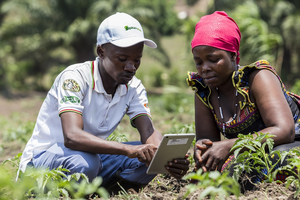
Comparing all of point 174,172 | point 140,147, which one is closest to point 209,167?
point 174,172

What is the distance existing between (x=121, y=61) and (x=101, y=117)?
421 millimetres

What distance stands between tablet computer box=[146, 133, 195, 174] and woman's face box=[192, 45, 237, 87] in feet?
1.39

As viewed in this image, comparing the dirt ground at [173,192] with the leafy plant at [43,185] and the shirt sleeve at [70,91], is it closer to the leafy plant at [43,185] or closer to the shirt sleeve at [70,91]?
the leafy plant at [43,185]

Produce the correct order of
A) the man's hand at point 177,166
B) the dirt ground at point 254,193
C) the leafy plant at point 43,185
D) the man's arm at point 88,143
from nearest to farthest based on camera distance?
the leafy plant at point 43,185 < the dirt ground at point 254,193 < the man's arm at point 88,143 < the man's hand at point 177,166

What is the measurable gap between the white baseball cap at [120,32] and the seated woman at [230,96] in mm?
399

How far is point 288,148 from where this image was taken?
2221 mm

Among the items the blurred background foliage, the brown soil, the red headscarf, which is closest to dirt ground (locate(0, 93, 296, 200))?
the brown soil

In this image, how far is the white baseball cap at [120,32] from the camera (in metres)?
2.48

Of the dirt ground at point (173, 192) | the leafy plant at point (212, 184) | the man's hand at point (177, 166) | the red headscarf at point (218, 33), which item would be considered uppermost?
the red headscarf at point (218, 33)

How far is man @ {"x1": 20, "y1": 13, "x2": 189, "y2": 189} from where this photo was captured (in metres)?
2.32

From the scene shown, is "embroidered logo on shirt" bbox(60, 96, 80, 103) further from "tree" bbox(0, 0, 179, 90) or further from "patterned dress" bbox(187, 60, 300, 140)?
"tree" bbox(0, 0, 179, 90)

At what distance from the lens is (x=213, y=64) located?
2367 millimetres

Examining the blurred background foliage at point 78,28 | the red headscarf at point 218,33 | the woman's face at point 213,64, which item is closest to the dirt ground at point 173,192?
the woman's face at point 213,64

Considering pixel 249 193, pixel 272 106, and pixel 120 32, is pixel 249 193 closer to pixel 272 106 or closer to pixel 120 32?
pixel 272 106
